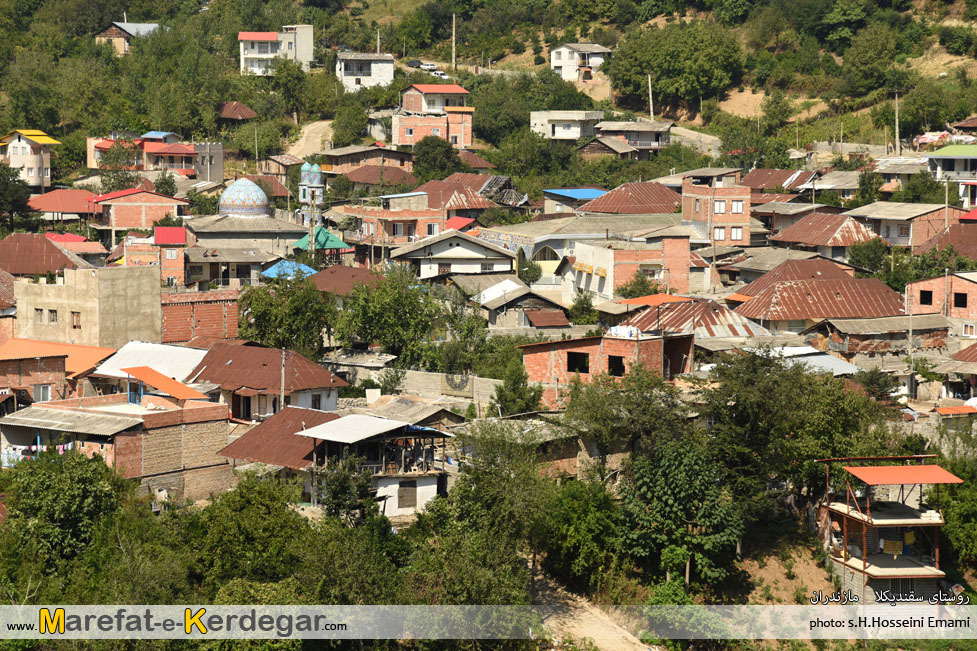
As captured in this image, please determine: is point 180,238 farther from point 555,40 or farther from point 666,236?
point 555,40

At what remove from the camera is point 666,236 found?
44125 millimetres

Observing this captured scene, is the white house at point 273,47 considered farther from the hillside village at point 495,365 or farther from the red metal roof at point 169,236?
the red metal roof at point 169,236

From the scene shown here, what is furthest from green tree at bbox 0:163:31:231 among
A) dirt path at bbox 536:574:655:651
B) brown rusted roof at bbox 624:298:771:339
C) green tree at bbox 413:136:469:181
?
dirt path at bbox 536:574:655:651

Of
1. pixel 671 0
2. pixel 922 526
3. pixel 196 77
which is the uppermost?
pixel 671 0

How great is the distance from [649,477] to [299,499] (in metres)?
6.58

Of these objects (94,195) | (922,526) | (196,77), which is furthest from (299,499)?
(196,77)

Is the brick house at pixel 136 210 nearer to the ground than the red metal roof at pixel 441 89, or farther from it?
nearer to the ground

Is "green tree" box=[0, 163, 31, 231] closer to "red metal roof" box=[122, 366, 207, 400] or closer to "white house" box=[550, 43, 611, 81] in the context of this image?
"red metal roof" box=[122, 366, 207, 400]

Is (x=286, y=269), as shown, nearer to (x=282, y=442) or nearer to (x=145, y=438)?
(x=282, y=442)

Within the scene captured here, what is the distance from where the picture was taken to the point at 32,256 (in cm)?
4469

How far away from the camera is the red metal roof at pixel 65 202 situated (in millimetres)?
55062

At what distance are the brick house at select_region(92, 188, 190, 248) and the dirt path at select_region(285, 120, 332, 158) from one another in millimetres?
12827

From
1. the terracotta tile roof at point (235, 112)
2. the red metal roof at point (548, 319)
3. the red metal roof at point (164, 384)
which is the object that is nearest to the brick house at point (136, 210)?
the terracotta tile roof at point (235, 112)

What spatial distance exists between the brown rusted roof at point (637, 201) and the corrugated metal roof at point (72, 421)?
1110 inches
